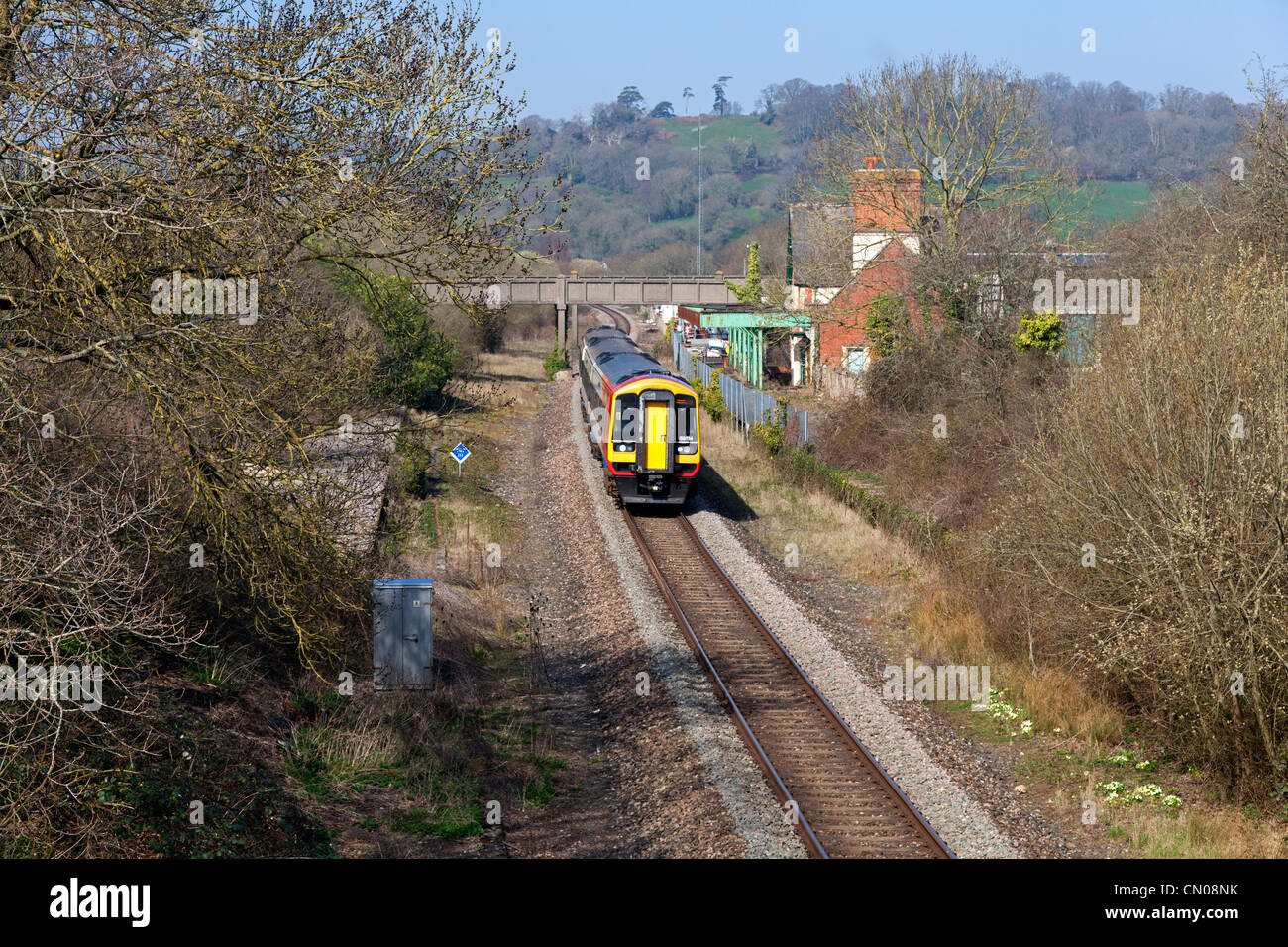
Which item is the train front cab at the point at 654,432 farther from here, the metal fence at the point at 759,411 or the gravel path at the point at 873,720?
the metal fence at the point at 759,411

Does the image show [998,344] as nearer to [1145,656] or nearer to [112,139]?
[1145,656]

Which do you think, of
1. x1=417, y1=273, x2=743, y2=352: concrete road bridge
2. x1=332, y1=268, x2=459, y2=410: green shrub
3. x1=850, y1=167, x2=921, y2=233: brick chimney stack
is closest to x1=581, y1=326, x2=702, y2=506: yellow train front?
x1=332, y1=268, x2=459, y2=410: green shrub

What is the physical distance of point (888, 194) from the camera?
30406mm

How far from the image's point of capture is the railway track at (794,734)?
9500 mm

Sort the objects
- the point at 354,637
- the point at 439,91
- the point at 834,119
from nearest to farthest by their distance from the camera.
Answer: the point at 439,91, the point at 354,637, the point at 834,119

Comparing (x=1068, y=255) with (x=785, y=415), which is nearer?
(x=1068, y=255)

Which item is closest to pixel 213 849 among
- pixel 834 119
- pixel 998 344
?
pixel 998 344

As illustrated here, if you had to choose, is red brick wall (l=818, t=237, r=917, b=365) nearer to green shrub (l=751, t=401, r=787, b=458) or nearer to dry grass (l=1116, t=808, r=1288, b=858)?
green shrub (l=751, t=401, r=787, b=458)

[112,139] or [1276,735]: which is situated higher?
[112,139]

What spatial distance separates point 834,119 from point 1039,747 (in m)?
27.6

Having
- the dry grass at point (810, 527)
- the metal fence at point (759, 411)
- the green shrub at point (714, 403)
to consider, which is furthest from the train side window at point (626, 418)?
the green shrub at point (714, 403)

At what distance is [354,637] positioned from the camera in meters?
13.4

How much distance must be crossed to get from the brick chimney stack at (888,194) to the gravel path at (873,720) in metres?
14.1

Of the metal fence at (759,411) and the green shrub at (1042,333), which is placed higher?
the green shrub at (1042,333)
